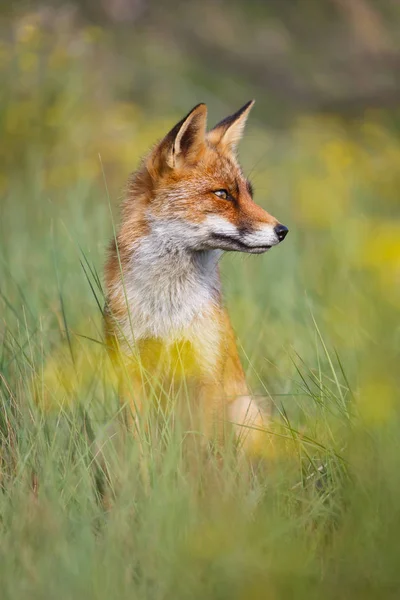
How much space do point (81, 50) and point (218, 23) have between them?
1203 cm

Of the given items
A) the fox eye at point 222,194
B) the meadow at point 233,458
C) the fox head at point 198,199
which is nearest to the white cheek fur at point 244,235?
the fox head at point 198,199

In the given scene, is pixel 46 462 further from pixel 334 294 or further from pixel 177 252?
pixel 334 294

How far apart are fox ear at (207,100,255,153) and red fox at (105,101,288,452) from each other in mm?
326

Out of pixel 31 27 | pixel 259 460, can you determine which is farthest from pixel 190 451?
pixel 31 27

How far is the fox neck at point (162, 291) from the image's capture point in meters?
5.20

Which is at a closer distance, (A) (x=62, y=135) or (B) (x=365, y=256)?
(B) (x=365, y=256)

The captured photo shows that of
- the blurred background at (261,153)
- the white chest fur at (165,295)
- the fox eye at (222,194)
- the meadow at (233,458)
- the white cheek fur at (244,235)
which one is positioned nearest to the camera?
the meadow at (233,458)

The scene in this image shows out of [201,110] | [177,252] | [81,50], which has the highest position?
[81,50]

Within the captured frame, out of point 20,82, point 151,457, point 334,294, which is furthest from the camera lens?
point 20,82

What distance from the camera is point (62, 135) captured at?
10070 mm

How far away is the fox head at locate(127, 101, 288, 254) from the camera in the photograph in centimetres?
510

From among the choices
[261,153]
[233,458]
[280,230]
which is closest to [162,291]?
[280,230]

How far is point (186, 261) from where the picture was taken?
5336 mm

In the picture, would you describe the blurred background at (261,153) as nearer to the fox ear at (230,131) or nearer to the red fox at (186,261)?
the fox ear at (230,131)
